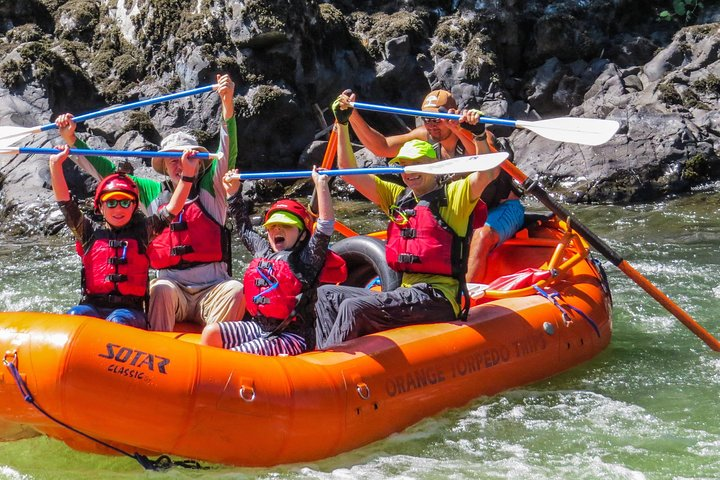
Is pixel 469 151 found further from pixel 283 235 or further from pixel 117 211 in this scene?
pixel 117 211

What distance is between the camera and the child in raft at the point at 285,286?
4.04 m

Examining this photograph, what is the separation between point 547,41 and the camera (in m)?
14.7

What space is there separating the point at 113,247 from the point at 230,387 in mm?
1028

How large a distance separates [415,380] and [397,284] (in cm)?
83

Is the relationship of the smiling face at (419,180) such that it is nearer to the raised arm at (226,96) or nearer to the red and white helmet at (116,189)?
the raised arm at (226,96)

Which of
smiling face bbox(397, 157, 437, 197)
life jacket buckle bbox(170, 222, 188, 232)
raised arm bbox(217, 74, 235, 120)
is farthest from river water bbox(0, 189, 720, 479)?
raised arm bbox(217, 74, 235, 120)

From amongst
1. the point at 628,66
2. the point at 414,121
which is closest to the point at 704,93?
the point at 628,66

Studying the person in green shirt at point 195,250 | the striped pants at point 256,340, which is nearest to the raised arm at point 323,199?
the striped pants at point 256,340

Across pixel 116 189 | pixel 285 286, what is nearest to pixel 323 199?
pixel 285 286

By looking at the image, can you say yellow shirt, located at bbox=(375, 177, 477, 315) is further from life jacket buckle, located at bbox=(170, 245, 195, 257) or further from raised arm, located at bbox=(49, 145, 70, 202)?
raised arm, located at bbox=(49, 145, 70, 202)

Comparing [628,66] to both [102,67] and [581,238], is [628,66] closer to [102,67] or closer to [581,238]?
[102,67]

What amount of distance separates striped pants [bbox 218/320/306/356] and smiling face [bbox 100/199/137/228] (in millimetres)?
680

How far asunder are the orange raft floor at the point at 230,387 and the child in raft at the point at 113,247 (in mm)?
315

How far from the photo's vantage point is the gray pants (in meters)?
4.35
